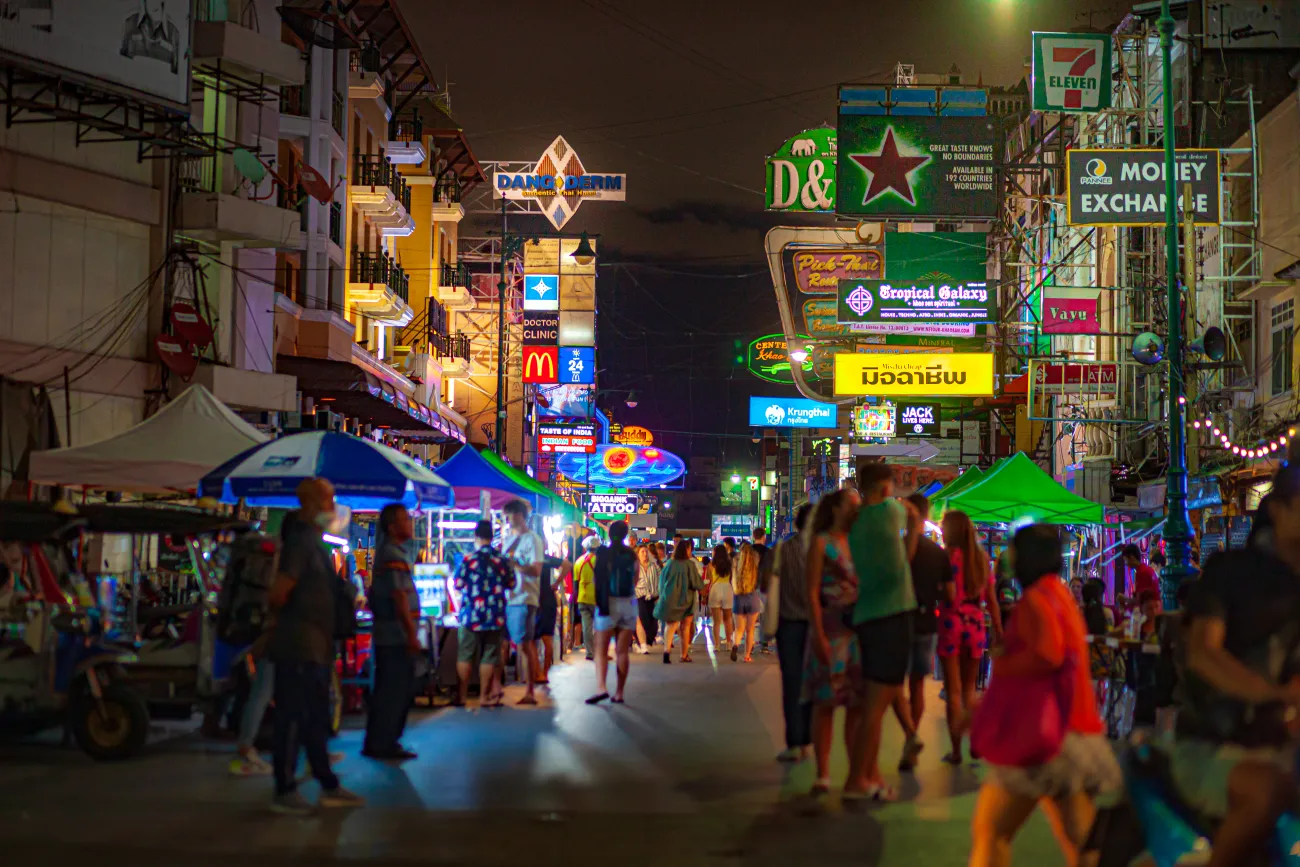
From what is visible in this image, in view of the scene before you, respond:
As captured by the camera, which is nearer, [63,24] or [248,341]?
[63,24]

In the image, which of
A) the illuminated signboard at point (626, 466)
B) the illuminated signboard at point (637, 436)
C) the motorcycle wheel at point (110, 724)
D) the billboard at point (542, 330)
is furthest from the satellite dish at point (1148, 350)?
the illuminated signboard at point (637, 436)

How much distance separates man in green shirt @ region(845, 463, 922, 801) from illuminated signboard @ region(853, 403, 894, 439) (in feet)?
120

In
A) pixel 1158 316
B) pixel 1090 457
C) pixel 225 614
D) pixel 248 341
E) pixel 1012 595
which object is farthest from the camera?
pixel 1090 457

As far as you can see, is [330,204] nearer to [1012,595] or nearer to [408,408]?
[408,408]

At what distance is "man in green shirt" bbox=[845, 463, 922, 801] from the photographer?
8.85 meters

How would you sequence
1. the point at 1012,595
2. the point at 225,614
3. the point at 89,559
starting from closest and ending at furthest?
1. the point at 225,614
2. the point at 1012,595
3. the point at 89,559

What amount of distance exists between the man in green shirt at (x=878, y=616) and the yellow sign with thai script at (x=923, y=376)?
23.2m

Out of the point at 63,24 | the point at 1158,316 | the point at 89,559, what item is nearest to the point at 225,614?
the point at 89,559

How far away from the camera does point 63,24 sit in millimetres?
21469

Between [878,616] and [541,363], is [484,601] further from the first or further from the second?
[541,363]

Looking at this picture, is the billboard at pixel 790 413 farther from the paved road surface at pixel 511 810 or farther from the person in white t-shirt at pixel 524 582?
the paved road surface at pixel 511 810

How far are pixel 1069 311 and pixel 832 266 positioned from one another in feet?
26.9

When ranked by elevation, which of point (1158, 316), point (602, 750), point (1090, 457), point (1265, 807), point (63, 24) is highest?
point (63, 24)

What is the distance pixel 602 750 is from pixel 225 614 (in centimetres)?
316
